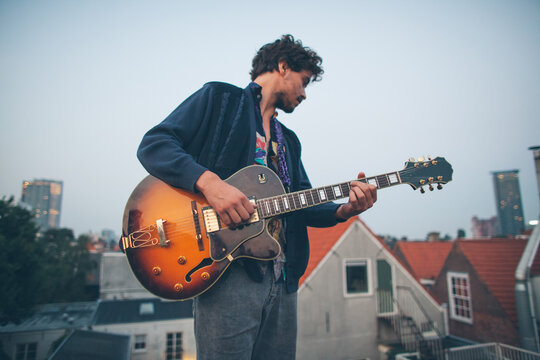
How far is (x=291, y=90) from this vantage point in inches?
88.7

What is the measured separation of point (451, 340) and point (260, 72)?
1978 cm

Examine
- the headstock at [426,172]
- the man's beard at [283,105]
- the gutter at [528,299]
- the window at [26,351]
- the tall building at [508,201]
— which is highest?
the tall building at [508,201]

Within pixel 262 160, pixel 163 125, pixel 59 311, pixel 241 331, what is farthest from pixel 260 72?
pixel 59 311

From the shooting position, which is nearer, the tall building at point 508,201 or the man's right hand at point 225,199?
the man's right hand at point 225,199

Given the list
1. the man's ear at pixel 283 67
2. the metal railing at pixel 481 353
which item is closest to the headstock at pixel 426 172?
the man's ear at pixel 283 67

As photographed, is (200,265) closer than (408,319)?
Yes

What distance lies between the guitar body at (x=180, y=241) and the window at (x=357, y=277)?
14.9 m

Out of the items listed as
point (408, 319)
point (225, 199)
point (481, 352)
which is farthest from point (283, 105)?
point (408, 319)

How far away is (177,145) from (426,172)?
1.98 m

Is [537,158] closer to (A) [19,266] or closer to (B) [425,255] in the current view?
(B) [425,255]

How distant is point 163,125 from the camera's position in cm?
167

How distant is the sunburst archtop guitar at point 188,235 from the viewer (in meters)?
1.58

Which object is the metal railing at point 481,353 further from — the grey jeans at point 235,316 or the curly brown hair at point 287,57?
the curly brown hair at point 287,57

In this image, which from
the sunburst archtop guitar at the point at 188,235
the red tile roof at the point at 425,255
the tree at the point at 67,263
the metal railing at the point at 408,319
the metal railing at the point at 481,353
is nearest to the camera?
the sunburst archtop guitar at the point at 188,235
